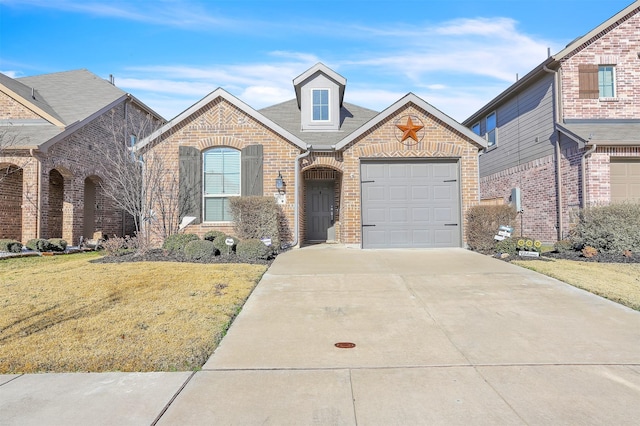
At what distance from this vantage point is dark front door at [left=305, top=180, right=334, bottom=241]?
557 inches

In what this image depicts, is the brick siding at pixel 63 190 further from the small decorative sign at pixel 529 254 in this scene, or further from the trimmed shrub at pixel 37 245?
the small decorative sign at pixel 529 254

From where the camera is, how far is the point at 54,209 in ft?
50.7

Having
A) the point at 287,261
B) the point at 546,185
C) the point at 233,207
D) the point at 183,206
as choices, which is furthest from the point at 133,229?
the point at 546,185

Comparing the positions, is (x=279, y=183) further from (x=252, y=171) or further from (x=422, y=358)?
(x=422, y=358)

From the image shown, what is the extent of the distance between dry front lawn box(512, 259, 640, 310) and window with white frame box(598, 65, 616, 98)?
23.5 ft

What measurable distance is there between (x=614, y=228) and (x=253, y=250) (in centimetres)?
909

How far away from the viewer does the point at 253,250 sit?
9344mm

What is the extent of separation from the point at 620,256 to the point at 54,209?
18.9 meters

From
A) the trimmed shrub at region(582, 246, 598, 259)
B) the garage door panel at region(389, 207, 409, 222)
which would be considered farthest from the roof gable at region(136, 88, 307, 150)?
the trimmed shrub at region(582, 246, 598, 259)

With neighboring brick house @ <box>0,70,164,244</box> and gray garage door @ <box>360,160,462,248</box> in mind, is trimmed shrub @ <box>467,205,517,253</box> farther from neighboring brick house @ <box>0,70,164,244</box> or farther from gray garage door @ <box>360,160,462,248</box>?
neighboring brick house @ <box>0,70,164,244</box>

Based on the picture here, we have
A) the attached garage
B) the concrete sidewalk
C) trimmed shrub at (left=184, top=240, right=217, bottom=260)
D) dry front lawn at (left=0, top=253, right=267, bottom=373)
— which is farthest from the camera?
the attached garage

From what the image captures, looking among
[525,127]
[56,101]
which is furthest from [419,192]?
[56,101]

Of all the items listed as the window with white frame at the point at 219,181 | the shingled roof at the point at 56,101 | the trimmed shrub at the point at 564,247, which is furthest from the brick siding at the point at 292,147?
the shingled roof at the point at 56,101

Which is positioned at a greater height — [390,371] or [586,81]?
[586,81]
